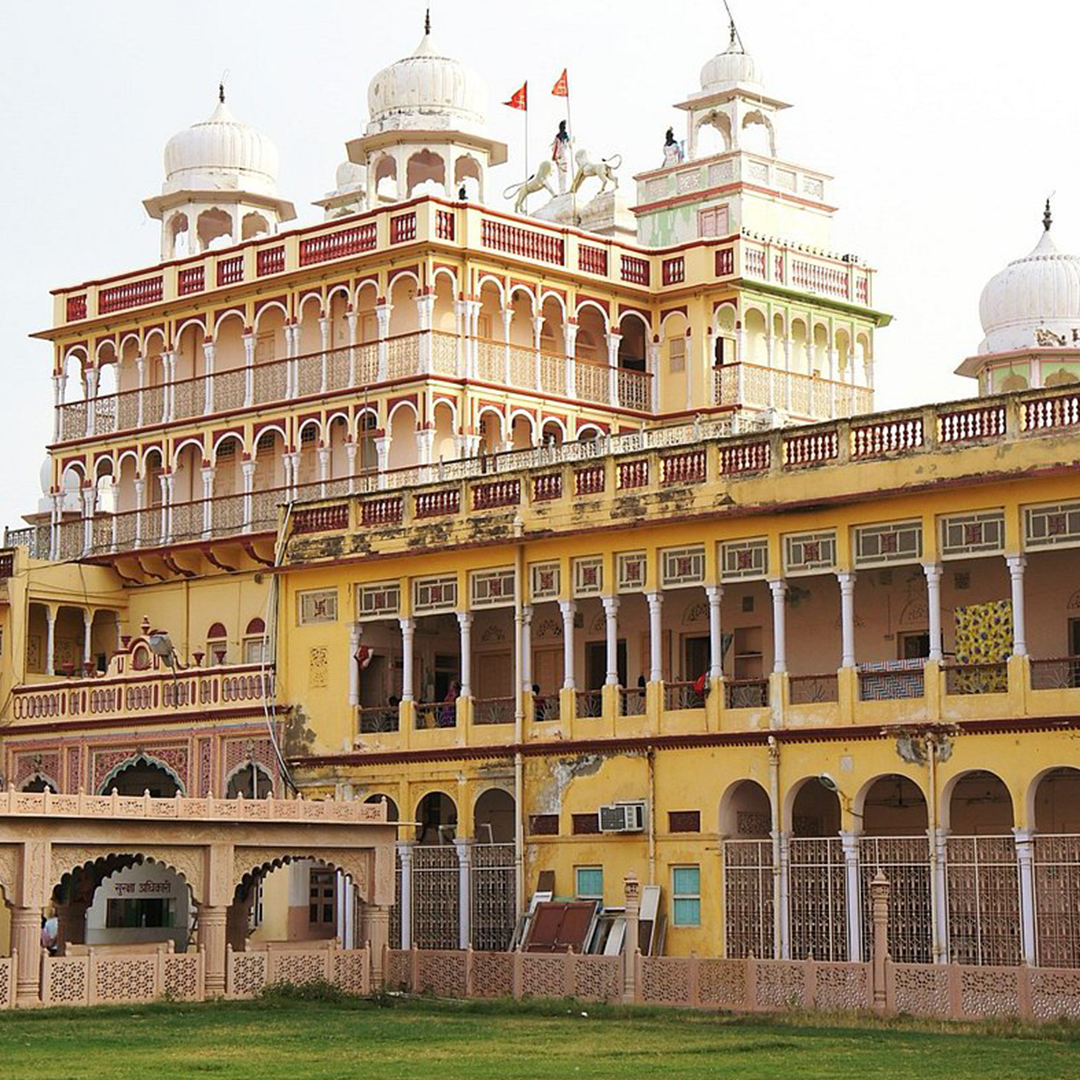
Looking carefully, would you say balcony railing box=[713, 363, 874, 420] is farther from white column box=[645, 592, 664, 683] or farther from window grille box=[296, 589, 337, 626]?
white column box=[645, 592, 664, 683]

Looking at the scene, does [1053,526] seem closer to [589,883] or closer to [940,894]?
[940,894]

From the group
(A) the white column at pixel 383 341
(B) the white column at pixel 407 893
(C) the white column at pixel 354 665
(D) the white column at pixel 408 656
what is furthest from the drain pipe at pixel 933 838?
(A) the white column at pixel 383 341

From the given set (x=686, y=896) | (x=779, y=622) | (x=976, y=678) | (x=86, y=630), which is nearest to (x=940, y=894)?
(x=976, y=678)

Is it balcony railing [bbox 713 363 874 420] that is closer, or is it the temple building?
the temple building

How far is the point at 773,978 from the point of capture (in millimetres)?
31516

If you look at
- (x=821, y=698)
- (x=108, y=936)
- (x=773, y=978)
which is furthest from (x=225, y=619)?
(x=773, y=978)

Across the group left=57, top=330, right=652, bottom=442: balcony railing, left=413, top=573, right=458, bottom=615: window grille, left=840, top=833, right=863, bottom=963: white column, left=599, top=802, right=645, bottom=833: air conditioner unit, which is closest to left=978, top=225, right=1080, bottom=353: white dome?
left=57, top=330, right=652, bottom=442: balcony railing

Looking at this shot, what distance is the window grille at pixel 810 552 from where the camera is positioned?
35.4 metres

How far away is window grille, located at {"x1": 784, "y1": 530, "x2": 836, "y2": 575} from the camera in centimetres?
3541

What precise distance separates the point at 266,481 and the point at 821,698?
17.1m

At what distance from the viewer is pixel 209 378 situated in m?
50.0

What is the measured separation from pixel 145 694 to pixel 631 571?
10981mm

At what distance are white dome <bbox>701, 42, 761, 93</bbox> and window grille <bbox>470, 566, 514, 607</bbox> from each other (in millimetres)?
16605

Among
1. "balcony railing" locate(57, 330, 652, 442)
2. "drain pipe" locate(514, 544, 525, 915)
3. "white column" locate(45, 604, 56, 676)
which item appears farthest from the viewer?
"white column" locate(45, 604, 56, 676)
